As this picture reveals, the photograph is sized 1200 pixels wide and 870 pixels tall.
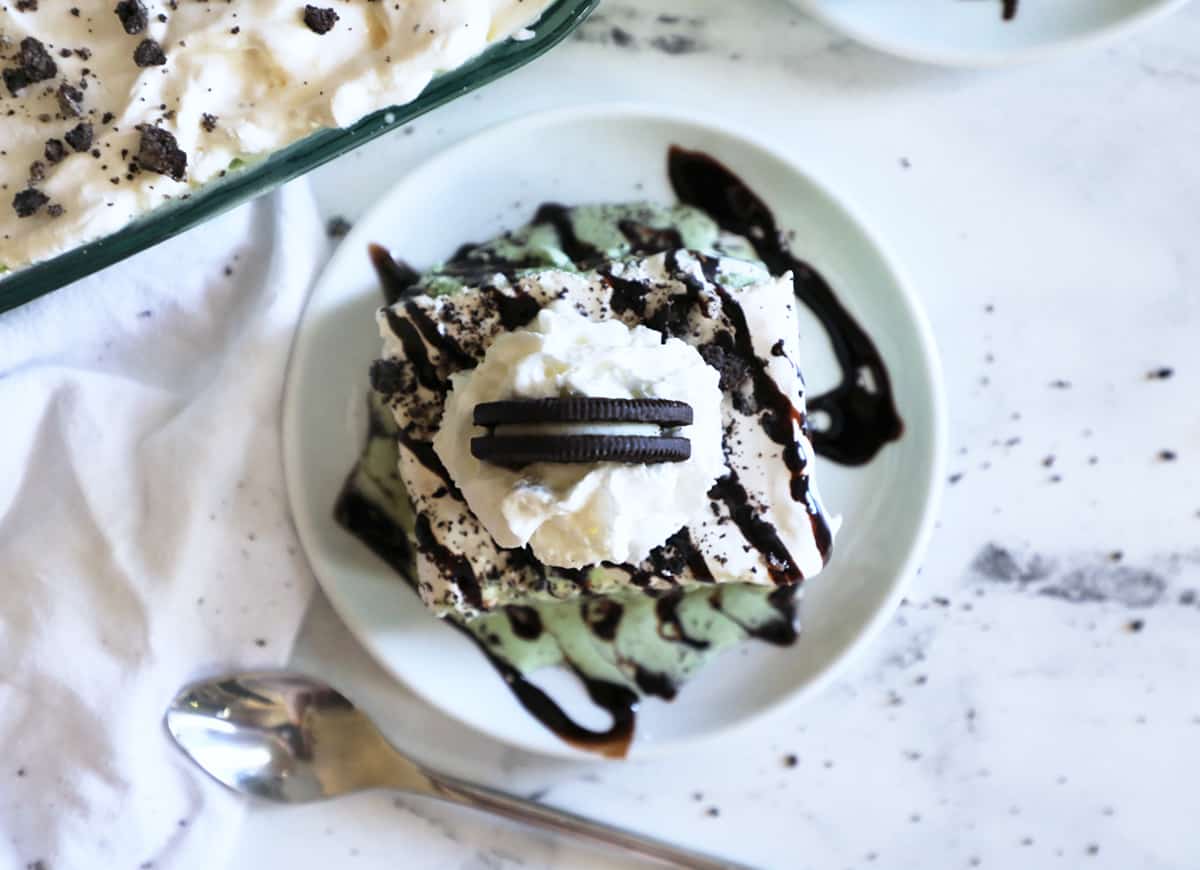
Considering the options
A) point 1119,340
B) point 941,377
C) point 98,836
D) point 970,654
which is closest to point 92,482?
point 98,836

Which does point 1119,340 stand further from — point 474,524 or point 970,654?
point 474,524

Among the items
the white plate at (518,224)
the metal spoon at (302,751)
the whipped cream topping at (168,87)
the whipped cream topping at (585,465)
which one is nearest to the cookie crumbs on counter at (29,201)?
the whipped cream topping at (168,87)

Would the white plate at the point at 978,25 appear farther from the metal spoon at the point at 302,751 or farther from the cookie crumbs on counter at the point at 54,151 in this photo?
the metal spoon at the point at 302,751

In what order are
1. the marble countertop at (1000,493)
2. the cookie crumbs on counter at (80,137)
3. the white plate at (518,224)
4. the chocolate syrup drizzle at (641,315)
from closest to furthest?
the cookie crumbs on counter at (80,137), the chocolate syrup drizzle at (641,315), the white plate at (518,224), the marble countertop at (1000,493)

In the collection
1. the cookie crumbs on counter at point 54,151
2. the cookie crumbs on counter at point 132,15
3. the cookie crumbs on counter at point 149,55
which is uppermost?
the cookie crumbs on counter at point 132,15

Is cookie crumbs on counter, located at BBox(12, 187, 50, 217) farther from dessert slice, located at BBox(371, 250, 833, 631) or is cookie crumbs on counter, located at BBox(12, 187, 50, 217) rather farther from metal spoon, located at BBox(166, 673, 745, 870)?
metal spoon, located at BBox(166, 673, 745, 870)

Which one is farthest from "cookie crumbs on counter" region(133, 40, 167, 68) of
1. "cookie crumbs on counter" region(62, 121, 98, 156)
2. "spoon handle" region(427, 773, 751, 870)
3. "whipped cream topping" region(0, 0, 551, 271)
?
"spoon handle" region(427, 773, 751, 870)
